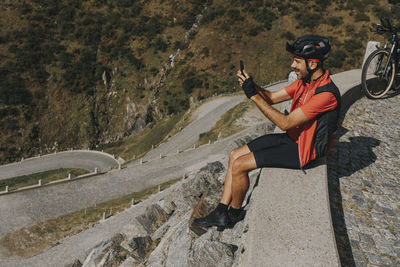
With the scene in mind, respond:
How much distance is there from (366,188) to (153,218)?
5512mm

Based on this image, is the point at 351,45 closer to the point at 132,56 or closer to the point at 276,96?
the point at 132,56

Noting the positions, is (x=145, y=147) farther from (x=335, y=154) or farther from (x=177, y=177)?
(x=335, y=154)

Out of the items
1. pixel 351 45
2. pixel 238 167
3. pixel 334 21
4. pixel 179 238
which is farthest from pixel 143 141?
pixel 334 21

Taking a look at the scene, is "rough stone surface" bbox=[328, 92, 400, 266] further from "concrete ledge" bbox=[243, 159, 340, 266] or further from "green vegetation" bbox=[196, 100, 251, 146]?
"green vegetation" bbox=[196, 100, 251, 146]

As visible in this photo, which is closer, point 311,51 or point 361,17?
point 311,51

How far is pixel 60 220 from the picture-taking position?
1978 cm

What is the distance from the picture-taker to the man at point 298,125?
4.19 metres

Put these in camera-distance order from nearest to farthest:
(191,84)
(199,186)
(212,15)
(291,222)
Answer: (291,222) → (199,186) → (191,84) → (212,15)

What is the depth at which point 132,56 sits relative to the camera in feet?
195

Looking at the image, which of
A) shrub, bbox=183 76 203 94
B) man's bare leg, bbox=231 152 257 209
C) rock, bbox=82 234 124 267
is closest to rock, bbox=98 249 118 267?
rock, bbox=82 234 124 267

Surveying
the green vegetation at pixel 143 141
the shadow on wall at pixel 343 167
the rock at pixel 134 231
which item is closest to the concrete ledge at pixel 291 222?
the shadow on wall at pixel 343 167

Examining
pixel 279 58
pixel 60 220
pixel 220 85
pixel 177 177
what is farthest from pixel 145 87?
pixel 60 220

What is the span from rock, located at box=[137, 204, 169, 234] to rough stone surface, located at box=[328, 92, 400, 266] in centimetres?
474

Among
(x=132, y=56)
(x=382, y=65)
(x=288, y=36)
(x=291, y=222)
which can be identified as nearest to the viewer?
(x=291, y=222)
